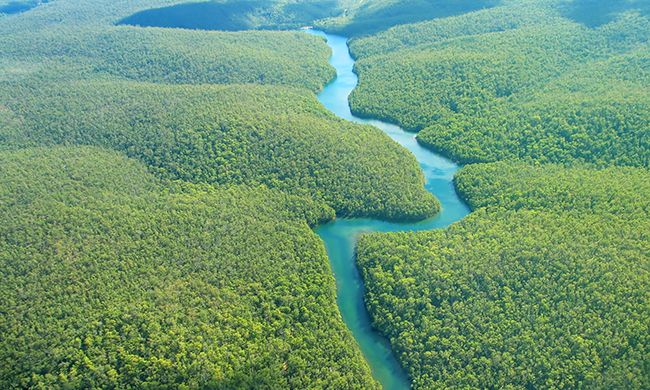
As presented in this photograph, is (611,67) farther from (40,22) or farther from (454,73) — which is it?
(40,22)

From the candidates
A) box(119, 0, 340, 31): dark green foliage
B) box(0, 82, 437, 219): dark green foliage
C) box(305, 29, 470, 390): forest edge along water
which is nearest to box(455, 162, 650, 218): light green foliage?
box(305, 29, 470, 390): forest edge along water

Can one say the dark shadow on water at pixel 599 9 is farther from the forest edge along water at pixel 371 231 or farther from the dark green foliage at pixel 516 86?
the forest edge along water at pixel 371 231

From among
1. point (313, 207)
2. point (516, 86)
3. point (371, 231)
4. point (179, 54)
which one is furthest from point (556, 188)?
point (179, 54)

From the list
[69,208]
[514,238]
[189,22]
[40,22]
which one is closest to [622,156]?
[514,238]

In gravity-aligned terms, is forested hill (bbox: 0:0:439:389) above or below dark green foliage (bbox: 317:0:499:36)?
below

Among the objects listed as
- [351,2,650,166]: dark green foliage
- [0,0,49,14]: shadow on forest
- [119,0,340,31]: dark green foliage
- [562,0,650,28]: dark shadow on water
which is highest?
[0,0,49,14]: shadow on forest

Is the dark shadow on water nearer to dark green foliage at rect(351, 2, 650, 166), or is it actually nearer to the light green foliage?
dark green foliage at rect(351, 2, 650, 166)

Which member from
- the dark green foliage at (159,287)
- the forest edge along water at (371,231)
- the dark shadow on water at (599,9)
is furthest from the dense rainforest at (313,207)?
the forest edge along water at (371,231)

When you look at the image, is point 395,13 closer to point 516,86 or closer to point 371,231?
point 516,86
